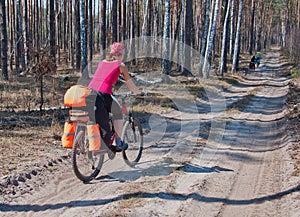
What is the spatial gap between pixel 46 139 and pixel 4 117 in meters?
2.52

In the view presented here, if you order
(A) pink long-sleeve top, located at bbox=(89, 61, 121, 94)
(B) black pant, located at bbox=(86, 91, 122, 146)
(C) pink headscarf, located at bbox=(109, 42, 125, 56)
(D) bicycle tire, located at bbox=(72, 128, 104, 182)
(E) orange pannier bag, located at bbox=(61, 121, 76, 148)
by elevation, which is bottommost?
(D) bicycle tire, located at bbox=(72, 128, 104, 182)

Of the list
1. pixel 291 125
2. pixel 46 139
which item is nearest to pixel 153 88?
pixel 291 125

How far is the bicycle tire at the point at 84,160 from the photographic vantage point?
555 cm

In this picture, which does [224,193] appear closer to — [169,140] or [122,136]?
[122,136]

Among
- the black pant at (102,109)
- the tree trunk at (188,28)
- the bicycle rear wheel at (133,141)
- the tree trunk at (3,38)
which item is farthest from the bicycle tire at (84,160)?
the tree trunk at (188,28)

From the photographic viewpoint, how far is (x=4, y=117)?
9.78 metres

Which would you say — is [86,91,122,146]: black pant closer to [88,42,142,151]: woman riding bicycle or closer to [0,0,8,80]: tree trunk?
[88,42,142,151]: woman riding bicycle

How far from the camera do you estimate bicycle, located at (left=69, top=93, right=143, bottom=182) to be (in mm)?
5582

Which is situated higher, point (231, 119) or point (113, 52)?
point (113, 52)

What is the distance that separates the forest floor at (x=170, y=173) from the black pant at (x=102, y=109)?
770mm

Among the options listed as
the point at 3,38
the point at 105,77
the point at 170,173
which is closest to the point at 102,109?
the point at 105,77

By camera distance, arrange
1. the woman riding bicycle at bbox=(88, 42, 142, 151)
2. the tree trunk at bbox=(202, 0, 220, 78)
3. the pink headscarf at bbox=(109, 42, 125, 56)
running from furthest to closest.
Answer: the tree trunk at bbox=(202, 0, 220, 78)
the pink headscarf at bbox=(109, 42, 125, 56)
the woman riding bicycle at bbox=(88, 42, 142, 151)

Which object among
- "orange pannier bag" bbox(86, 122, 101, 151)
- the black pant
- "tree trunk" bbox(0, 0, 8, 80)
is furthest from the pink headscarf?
"tree trunk" bbox(0, 0, 8, 80)

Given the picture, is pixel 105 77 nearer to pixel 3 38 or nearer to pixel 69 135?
pixel 69 135
